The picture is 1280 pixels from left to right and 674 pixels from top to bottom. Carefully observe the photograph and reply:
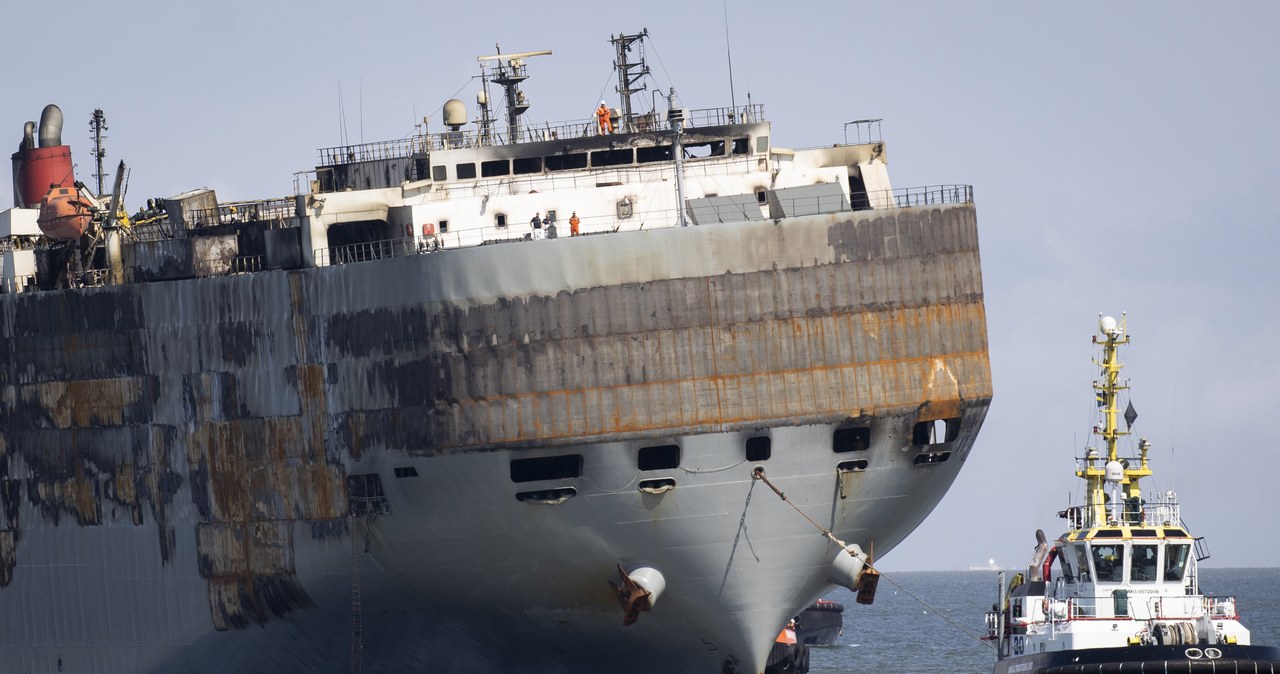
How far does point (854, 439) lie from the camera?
43.5m

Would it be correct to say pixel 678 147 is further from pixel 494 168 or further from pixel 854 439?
pixel 854 439

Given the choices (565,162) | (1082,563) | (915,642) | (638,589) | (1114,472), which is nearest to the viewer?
(638,589)

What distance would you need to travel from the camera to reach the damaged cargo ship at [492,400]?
42.8 m

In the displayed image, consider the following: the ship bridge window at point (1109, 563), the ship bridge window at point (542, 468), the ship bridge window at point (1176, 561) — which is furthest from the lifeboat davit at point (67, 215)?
the ship bridge window at point (1176, 561)

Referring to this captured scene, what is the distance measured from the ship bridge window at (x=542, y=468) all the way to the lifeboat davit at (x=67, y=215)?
653 inches

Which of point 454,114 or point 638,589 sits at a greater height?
point 454,114

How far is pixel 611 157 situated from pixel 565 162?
1.14 m

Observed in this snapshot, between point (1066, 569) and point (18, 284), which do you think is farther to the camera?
point (18, 284)

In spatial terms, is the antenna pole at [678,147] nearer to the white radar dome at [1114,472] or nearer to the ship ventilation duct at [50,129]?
the white radar dome at [1114,472]

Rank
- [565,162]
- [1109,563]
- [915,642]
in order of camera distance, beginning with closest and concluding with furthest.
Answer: [1109,563], [565,162], [915,642]

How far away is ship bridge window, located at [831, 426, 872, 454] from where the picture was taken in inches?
1708

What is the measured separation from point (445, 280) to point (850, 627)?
297 feet

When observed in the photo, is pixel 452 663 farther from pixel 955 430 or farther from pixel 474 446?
pixel 955 430

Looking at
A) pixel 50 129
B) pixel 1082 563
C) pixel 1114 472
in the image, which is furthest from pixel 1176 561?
pixel 50 129
